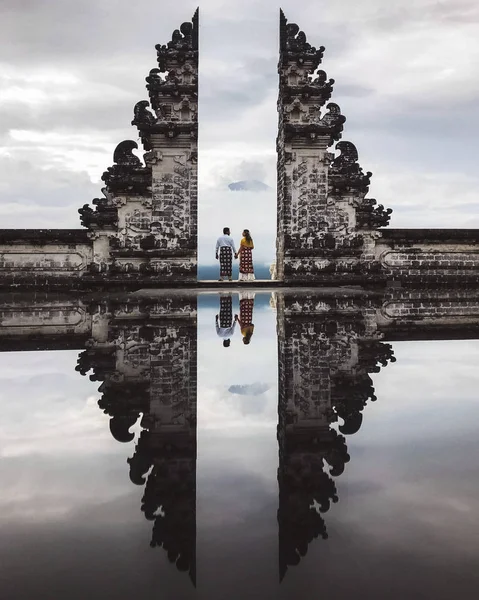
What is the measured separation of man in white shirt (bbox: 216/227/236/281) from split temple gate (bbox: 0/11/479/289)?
174 centimetres

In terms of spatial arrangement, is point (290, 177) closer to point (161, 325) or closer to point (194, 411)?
point (161, 325)

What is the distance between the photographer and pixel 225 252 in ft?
63.2

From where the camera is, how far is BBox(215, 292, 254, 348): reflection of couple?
7.42 metres

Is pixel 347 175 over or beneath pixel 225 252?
over

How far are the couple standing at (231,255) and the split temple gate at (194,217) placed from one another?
1783 millimetres

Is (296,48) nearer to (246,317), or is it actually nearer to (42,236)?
(42,236)

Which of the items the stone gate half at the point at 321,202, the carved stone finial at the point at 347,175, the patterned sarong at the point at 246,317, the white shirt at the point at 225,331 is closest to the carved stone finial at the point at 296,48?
the stone gate half at the point at 321,202

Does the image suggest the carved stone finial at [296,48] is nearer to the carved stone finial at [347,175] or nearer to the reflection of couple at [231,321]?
the carved stone finial at [347,175]

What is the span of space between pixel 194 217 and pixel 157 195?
1003 millimetres

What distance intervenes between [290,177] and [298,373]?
13225 millimetres

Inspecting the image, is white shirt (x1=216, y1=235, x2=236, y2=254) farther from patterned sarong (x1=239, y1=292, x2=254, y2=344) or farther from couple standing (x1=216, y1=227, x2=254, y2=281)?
patterned sarong (x1=239, y1=292, x2=254, y2=344)

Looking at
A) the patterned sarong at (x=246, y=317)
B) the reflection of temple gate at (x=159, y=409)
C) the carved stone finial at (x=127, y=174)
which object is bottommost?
the patterned sarong at (x=246, y=317)

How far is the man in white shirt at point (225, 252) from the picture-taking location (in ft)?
63.2

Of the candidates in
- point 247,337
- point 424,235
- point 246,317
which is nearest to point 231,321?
point 246,317
